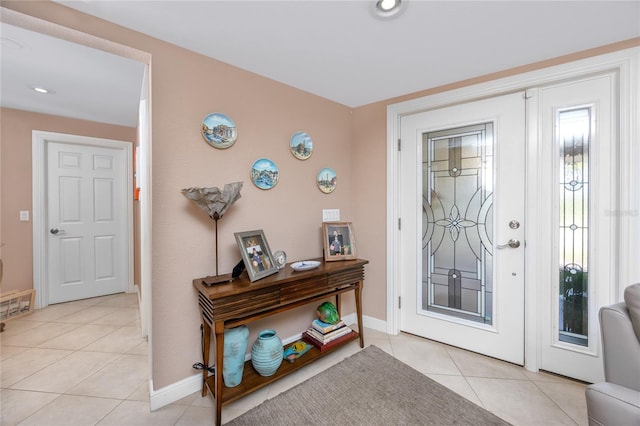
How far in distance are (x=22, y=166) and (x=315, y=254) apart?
358 cm

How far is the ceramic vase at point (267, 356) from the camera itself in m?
1.74

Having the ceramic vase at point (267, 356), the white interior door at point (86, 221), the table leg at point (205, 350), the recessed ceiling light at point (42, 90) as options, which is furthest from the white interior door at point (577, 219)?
the white interior door at point (86, 221)

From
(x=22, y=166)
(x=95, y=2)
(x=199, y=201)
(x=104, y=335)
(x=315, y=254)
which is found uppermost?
(x=95, y=2)

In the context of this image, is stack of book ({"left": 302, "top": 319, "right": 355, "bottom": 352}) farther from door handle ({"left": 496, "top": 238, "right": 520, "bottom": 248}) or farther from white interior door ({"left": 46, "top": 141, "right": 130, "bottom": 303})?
white interior door ({"left": 46, "top": 141, "right": 130, "bottom": 303})

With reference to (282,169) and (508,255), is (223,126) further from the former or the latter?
(508,255)

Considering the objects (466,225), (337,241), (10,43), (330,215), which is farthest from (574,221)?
(10,43)

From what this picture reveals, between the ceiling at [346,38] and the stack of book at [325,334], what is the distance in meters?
2.07

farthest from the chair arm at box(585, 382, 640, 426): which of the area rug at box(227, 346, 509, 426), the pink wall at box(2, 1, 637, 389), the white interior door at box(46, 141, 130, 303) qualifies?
the white interior door at box(46, 141, 130, 303)

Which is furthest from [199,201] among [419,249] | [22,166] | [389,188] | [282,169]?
[22,166]

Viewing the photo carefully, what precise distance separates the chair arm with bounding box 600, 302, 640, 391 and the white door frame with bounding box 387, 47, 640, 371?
0.83 meters

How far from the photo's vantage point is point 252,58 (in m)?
1.83

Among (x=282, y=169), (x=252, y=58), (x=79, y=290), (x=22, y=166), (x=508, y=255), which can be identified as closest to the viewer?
(x=252, y=58)

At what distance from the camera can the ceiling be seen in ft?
4.48

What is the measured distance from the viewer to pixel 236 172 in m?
1.93
